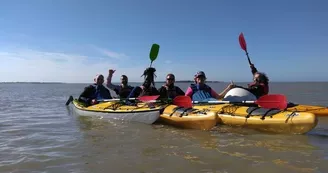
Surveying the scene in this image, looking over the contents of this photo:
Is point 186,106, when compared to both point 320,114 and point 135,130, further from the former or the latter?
point 320,114

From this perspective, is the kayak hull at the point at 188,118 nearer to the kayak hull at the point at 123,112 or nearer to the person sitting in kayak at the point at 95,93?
the kayak hull at the point at 123,112

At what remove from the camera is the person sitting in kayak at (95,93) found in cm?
1105

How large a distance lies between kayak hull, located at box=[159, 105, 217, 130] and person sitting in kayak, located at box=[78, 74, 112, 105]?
372 centimetres

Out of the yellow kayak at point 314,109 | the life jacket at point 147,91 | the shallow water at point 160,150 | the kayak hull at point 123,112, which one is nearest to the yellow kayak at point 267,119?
the shallow water at point 160,150

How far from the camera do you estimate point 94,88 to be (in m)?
11.2

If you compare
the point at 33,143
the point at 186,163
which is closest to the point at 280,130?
the point at 186,163

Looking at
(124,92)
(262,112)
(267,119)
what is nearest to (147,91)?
(124,92)

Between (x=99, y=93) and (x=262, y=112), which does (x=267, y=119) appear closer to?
(x=262, y=112)

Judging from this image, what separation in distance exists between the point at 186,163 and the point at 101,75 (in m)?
7.38

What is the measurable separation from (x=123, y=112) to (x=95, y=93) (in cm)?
272

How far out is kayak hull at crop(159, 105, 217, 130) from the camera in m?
6.95

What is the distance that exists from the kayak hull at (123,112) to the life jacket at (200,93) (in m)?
1.23

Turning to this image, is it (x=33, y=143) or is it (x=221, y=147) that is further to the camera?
(x=33, y=143)

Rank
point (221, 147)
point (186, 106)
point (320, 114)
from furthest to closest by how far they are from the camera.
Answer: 1. point (320, 114)
2. point (186, 106)
3. point (221, 147)
